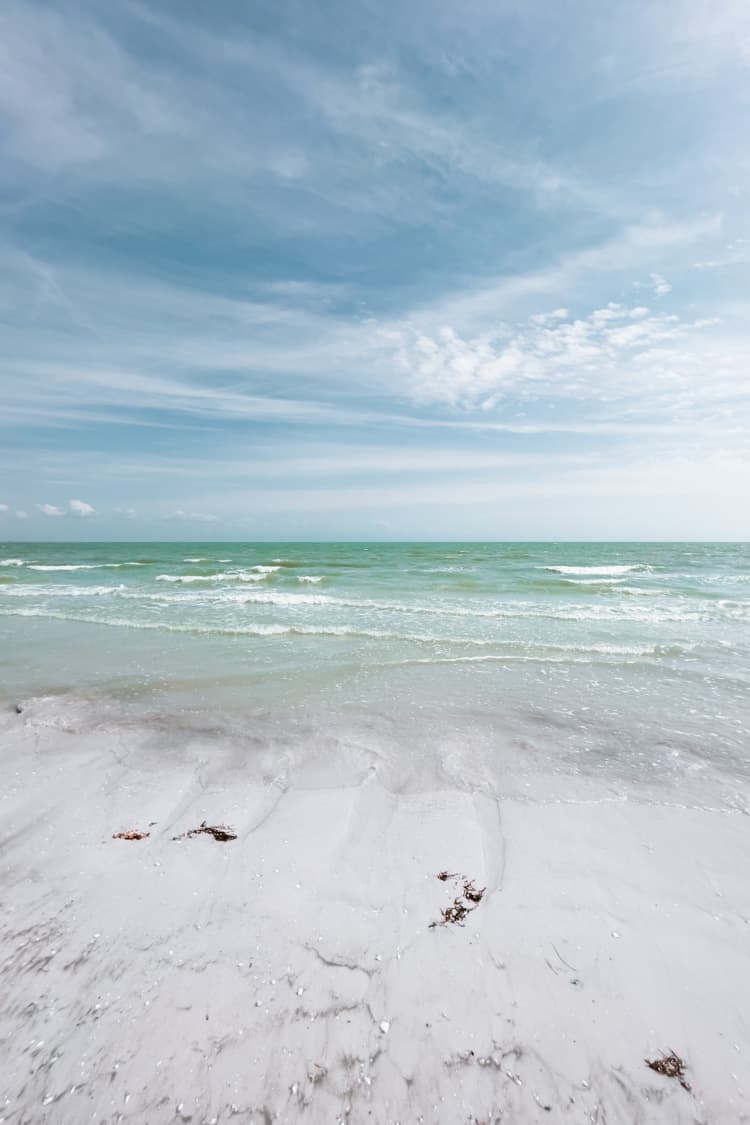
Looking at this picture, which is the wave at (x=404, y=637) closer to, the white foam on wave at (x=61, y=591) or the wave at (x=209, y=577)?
the white foam on wave at (x=61, y=591)

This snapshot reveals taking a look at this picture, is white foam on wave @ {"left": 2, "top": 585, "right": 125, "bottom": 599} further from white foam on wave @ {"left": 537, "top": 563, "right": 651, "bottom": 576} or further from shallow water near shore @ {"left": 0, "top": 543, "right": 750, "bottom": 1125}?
white foam on wave @ {"left": 537, "top": 563, "right": 651, "bottom": 576}

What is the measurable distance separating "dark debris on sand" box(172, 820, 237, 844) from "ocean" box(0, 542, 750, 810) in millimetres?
1665

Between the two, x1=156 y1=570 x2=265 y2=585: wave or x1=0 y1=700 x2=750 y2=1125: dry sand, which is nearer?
x1=0 y1=700 x2=750 y2=1125: dry sand

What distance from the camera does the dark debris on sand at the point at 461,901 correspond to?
329 centimetres

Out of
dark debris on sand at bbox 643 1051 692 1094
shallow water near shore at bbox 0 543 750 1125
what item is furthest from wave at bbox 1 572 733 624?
dark debris on sand at bbox 643 1051 692 1094

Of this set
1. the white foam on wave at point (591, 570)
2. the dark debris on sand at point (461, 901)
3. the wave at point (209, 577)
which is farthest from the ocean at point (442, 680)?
the white foam on wave at point (591, 570)

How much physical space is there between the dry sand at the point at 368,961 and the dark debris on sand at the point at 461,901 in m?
0.05

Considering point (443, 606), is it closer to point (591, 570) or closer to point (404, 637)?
point (404, 637)

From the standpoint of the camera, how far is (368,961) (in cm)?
296

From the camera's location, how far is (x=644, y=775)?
5.43 meters

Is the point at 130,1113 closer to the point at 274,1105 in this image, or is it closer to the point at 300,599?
the point at 274,1105

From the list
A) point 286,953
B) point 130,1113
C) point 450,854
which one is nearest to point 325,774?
point 450,854

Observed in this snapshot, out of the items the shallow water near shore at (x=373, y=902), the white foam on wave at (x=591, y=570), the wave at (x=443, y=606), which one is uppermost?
the white foam on wave at (x=591, y=570)

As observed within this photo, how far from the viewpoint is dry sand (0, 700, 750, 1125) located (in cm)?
234
